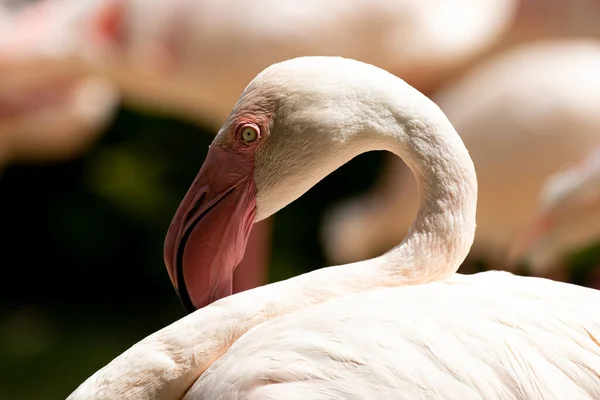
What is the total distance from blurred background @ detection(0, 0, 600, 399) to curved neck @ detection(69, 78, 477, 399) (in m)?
1.31

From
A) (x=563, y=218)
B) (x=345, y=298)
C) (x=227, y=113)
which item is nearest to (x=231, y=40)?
(x=227, y=113)

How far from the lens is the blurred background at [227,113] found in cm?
327

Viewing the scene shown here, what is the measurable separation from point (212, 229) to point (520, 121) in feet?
6.48

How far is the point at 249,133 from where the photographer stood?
4.75 feet

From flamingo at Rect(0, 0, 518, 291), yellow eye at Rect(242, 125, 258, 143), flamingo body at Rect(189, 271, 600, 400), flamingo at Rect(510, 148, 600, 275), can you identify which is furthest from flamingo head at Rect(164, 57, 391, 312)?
flamingo at Rect(0, 0, 518, 291)

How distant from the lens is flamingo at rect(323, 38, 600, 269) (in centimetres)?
323

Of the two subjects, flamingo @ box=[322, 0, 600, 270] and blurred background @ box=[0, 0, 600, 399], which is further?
flamingo @ box=[322, 0, 600, 270]

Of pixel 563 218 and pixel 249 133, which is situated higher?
pixel 249 133

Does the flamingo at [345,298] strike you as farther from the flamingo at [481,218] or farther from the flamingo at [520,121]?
the flamingo at [481,218]

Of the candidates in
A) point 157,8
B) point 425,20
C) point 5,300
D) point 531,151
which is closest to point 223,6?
point 157,8

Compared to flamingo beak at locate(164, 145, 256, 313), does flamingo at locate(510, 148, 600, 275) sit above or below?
below

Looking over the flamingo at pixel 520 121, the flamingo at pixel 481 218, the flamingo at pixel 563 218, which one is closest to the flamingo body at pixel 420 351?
the flamingo at pixel 563 218

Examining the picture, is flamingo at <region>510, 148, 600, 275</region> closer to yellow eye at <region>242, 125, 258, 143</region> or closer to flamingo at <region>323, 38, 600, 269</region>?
flamingo at <region>323, 38, 600, 269</region>

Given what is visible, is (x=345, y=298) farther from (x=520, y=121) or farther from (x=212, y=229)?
(x=520, y=121)
